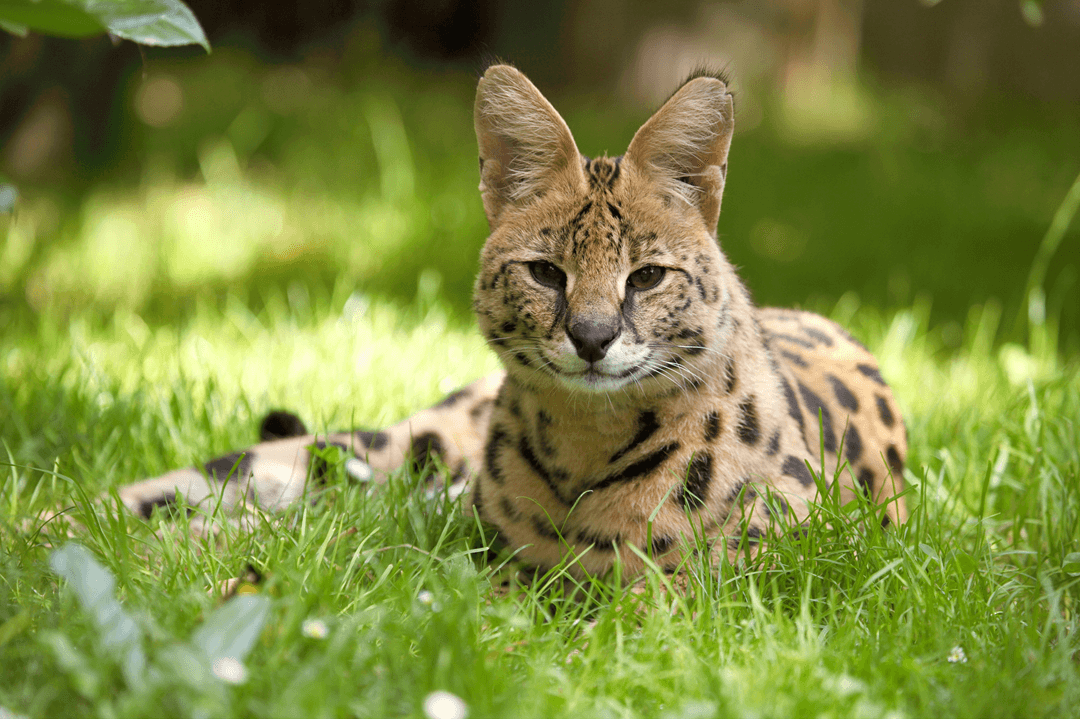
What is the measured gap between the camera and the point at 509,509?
8.14ft

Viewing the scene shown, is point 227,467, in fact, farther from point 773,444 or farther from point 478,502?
point 773,444

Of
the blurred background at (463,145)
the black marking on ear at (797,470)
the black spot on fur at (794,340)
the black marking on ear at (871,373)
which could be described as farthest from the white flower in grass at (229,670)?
the blurred background at (463,145)

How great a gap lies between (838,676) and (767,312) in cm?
196

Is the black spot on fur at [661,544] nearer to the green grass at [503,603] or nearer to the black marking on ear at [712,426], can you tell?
the green grass at [503,603]

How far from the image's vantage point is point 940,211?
7.68 meters

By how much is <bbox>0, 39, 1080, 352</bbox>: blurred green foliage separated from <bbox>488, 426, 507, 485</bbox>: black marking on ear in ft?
7.74

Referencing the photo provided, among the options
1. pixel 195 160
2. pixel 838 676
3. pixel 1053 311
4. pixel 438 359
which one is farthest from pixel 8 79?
pixel 1053 311

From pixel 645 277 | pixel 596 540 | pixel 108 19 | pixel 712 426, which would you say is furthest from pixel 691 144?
pixel 108 19

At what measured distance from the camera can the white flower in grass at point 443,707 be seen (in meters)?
1.57

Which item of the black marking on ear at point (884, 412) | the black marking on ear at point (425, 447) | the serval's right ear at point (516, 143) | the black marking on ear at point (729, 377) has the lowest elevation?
the black marking on ear at point (425, 447)

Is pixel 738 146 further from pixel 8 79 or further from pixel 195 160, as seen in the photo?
pixel 8 79

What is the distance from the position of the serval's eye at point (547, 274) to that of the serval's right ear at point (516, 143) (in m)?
0.24

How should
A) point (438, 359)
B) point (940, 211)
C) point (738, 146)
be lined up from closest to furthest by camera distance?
point (438, 359) → point (940, 211) → point (738, 146)

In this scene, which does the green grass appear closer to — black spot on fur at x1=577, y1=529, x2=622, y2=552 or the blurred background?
black spot on fur at x1=577, y1=529, x2=622, y2=552
